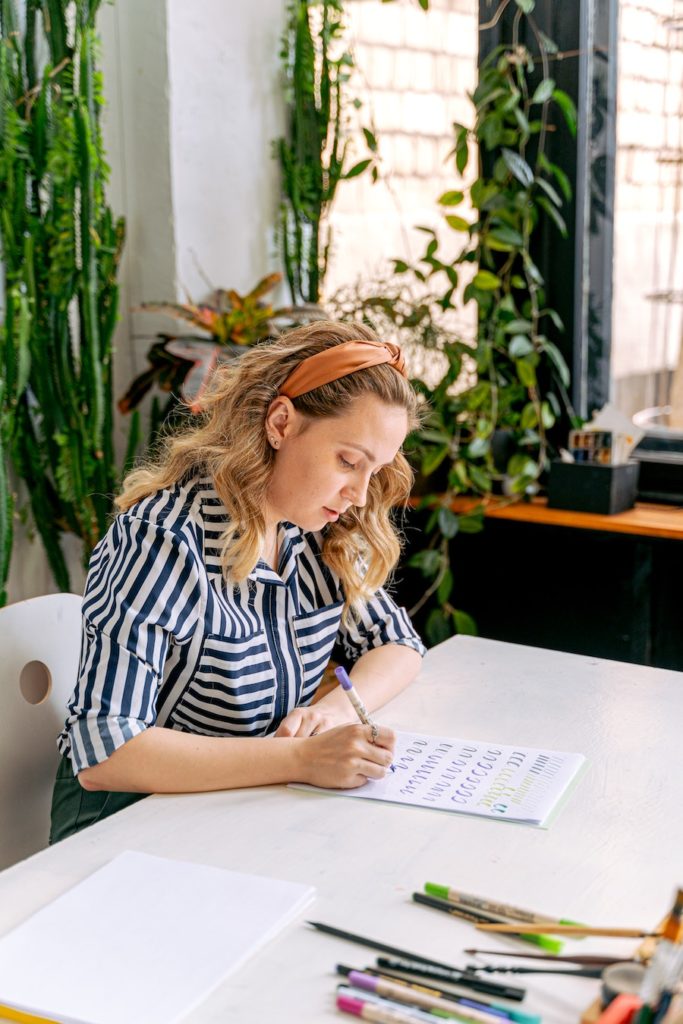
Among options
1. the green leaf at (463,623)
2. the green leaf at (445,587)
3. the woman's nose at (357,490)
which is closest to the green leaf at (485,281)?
the green leaf at (445,587)

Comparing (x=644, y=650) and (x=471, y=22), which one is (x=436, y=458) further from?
(x=471, y=22)

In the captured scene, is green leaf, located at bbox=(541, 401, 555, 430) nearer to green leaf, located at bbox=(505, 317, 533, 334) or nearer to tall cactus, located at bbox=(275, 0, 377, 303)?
green leaf, located at bbox=(505, 317, 533, 334)

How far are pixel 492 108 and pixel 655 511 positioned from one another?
3.73 ft

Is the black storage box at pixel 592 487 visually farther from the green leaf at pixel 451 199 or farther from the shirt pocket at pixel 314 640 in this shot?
the shirt pocket at pixel 314 640

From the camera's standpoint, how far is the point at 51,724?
5.56 ft

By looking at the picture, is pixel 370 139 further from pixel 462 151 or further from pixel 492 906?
pixel 492 906

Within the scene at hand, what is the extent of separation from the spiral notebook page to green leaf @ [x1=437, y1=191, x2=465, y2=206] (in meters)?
1.73

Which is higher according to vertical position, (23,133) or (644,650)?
(23,133)

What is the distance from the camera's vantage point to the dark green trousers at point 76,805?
1525 millimetres

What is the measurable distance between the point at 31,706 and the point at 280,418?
0.56 meters

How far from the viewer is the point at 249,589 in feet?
5.50

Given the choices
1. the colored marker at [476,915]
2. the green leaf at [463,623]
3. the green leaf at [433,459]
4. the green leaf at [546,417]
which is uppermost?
the green leaf at [546,417]

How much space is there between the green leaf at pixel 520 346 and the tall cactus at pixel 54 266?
1.02 m

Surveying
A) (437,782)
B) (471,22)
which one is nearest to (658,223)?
(471,22)
